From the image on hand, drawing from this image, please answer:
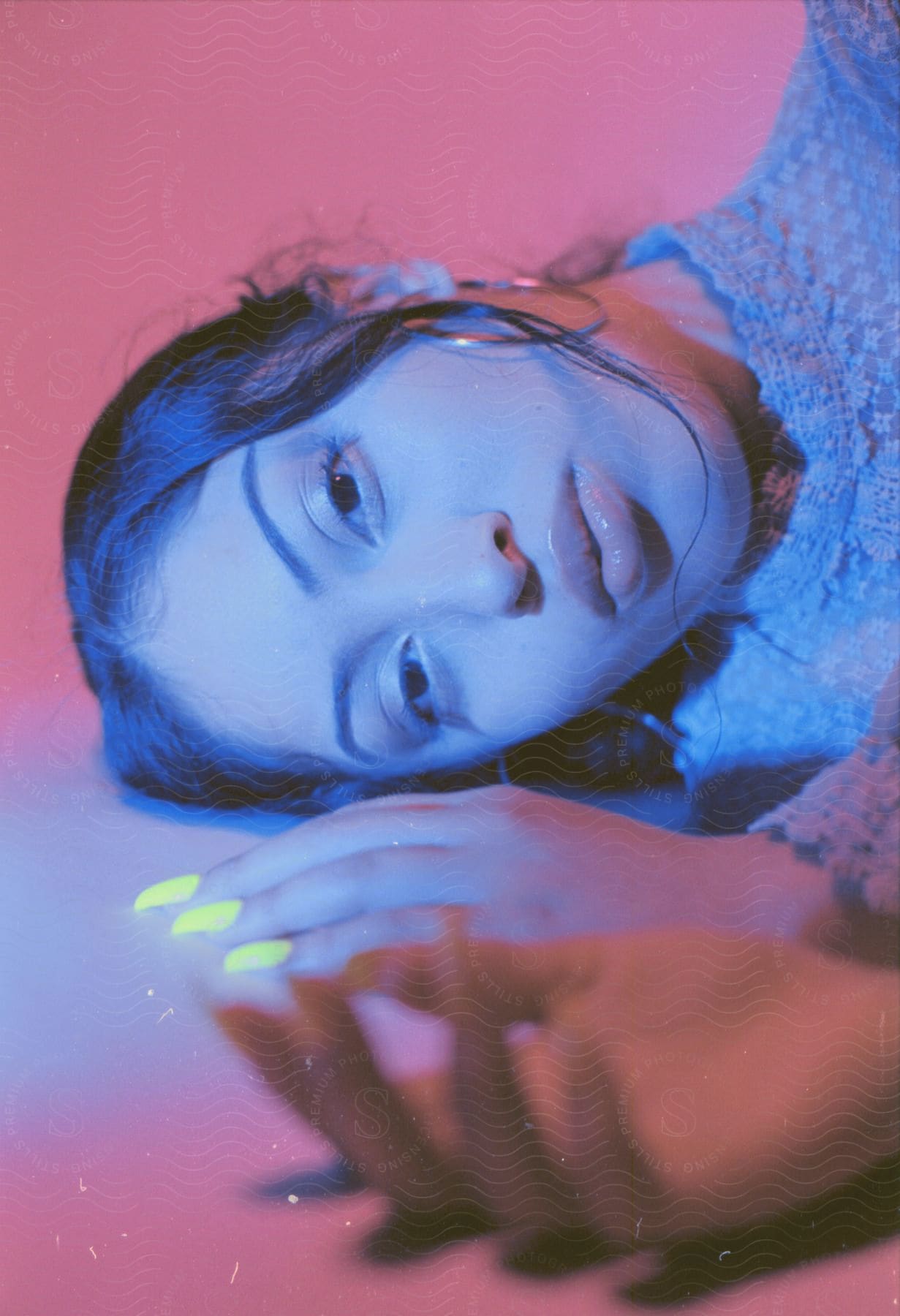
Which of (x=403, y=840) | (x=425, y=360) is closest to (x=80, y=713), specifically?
(x=403, y=840)

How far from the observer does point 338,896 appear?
1020 mm

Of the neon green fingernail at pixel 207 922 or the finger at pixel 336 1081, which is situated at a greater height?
the neon green fingernail at pixel 207 922

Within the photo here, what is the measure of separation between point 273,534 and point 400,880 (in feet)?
1.17

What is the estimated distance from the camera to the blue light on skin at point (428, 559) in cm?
99

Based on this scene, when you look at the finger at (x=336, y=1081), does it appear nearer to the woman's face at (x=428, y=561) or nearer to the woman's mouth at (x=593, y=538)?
the woman's face at (x=428, y=561)

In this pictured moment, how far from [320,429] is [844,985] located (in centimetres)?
78

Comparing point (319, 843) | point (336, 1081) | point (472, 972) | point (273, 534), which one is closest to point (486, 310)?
point (273, 534)

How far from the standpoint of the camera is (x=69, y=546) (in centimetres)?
101

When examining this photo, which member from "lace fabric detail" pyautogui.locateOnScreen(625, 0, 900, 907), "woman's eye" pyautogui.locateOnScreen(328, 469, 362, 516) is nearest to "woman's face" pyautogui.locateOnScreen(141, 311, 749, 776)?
"woman's eye" pyautogui.locateOnScreen(328, 469, 362, 516)

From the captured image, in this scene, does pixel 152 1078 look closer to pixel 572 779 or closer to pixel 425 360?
pixel 572 779

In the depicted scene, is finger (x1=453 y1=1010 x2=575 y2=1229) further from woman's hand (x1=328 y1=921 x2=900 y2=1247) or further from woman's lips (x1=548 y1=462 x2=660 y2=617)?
woman's lips (x1=548 y1=462 x2=660 y2=617)

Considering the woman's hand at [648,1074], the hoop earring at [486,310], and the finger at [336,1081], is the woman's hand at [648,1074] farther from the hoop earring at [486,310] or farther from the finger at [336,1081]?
the hoop earring at [486,310]

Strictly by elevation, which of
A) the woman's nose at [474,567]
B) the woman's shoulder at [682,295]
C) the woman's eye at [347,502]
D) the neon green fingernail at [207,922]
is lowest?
the neon green fingernail at [207,922]

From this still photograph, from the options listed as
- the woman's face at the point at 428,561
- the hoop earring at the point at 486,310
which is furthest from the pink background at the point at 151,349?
the woman's face at the point at 428,561
